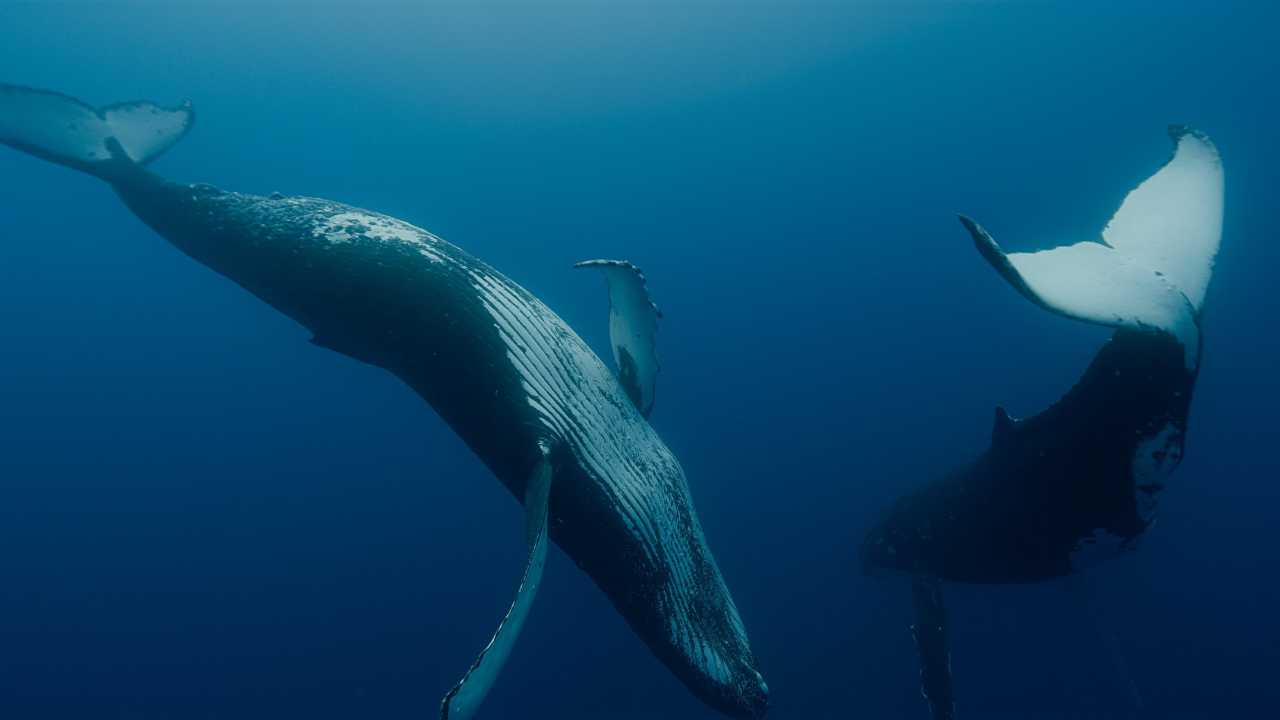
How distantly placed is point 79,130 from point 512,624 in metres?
5.04

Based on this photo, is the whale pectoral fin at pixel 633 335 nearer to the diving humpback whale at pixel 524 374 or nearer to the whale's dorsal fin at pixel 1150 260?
the diving humpback whale at pixel 524 374

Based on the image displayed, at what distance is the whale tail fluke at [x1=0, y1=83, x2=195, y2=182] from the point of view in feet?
13.1

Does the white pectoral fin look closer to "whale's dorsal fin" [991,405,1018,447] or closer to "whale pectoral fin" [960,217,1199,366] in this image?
"whale pectoral fin" [960,217,1199,366]

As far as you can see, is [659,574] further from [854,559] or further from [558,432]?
[854,559]

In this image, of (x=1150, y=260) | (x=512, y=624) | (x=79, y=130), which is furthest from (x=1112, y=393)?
(x=79, y=130)

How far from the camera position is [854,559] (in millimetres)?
12555

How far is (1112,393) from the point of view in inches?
120

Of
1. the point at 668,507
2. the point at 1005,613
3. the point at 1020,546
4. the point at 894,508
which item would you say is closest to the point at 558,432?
the point at 668,507

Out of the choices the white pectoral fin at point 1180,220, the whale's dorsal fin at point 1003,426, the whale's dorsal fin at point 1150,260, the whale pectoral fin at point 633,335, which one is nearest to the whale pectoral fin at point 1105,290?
the whale's dorsal fin at point 1150,260

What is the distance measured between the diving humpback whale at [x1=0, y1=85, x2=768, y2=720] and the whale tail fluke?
0.07 ft

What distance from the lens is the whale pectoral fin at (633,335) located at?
3.82 meters

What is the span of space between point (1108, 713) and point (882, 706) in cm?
472

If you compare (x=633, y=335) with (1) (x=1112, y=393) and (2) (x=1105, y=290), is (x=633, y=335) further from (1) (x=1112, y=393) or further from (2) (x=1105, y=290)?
(1) (x=1112, y=393)

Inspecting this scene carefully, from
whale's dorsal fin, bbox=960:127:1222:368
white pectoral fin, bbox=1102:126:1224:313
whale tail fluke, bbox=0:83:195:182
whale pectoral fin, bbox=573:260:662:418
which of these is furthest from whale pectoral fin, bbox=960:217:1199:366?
whale tail fluke, bbox=0:83:195:182
